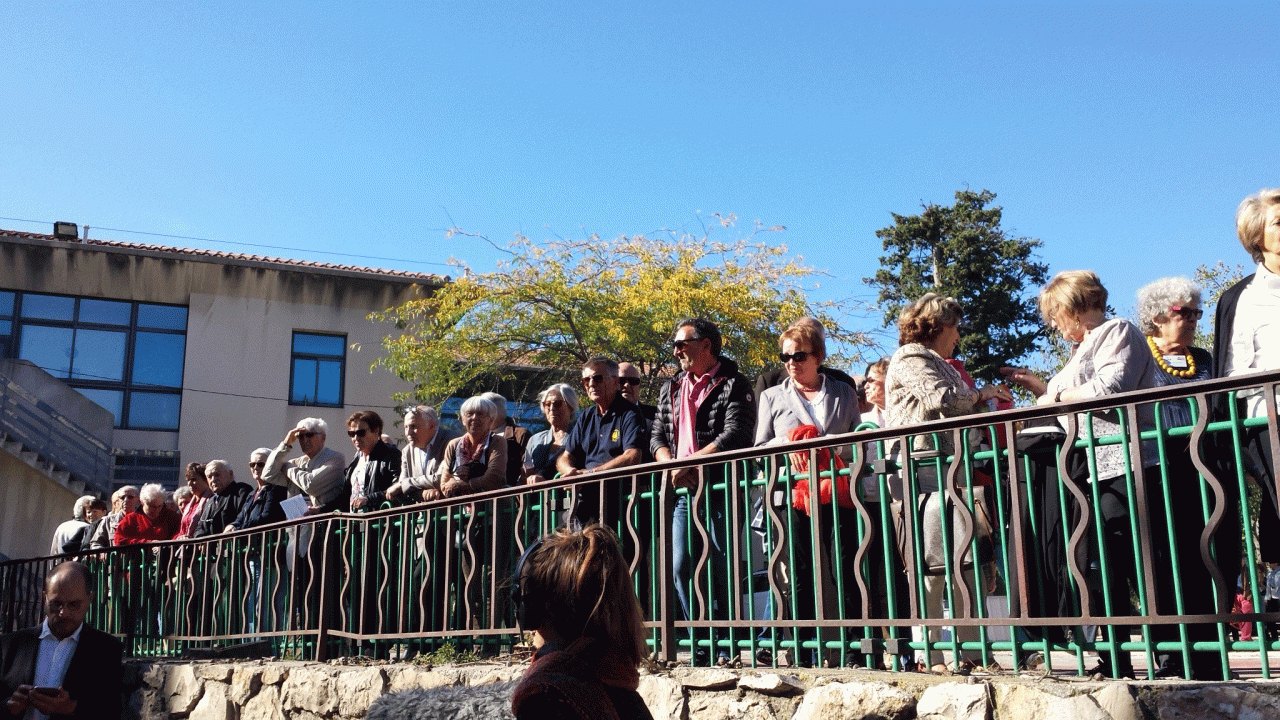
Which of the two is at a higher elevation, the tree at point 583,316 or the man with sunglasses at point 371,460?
the tree at point 583,316

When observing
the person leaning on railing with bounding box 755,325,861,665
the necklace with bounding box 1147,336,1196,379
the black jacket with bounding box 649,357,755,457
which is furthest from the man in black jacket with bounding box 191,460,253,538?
the necklace with bounding box 1147,336,1196,379

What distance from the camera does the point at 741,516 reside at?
Result: 5332 millimetres

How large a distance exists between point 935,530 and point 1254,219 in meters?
1.75

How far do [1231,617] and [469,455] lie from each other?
5290mm

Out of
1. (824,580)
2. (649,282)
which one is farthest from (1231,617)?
(649,282)

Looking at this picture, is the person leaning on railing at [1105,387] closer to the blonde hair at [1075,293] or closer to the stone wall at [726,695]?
the blonde hair at [1075,293]

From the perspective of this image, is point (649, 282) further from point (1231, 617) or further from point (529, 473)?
point (1231, 617)

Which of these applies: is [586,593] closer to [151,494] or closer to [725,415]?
[725,415]

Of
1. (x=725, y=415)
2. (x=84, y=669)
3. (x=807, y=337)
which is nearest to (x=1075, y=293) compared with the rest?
(x=807, y=337)

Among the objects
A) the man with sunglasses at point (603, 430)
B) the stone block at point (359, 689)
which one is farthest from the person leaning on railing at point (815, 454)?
the stone block at point (359, 689)

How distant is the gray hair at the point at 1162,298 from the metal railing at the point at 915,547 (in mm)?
892

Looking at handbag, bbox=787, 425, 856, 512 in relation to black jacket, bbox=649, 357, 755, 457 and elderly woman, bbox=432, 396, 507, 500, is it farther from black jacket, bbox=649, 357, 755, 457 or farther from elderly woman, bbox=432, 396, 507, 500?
elderly woman, bbox=432, 396, 507, 500

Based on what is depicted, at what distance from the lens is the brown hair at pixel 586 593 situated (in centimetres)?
289

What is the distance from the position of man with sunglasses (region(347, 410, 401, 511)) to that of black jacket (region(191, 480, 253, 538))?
6.56 feet
